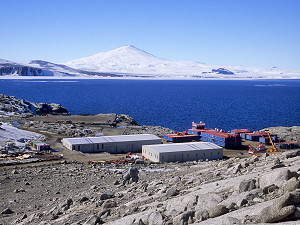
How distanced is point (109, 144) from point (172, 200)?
24793 mm

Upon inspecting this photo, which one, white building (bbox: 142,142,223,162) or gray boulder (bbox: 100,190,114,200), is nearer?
gray boulder (bbox: 100,190,114,200)

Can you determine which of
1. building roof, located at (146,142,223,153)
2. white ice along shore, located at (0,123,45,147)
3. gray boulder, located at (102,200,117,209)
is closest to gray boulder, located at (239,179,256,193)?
gray boulder, located at (102,200,117,209)

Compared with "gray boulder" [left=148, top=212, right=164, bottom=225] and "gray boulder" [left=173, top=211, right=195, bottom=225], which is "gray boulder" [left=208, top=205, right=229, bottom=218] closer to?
"gray boulder" [left=173, top=211, right=195, bottom=225]

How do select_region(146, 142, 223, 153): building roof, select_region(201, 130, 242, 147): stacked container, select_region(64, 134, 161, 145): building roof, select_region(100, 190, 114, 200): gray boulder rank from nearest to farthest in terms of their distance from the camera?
select_region(100, 190, 114, 200): gray boulder < select_region(146, 142, 223, 153): building roof < select_region(64, 134, 161, 145): building roof < select_region(201, 130, 242, 147): stacked container

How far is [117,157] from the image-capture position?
114 feet

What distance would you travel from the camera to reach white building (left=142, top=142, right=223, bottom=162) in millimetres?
33500

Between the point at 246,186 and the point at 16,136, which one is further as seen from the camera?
the point at 16,136

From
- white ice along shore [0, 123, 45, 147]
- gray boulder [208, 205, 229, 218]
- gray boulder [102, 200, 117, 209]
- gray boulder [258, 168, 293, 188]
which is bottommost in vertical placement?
white ice along shore [0, 123, 45, 147]

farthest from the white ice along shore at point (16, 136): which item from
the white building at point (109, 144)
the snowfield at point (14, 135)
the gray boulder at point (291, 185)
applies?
the gray boulder at point (291, 185)

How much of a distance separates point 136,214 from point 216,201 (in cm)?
253

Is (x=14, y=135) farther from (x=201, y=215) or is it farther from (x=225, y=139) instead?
(x=201, y=215)

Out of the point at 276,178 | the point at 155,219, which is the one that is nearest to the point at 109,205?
the point at 155,219

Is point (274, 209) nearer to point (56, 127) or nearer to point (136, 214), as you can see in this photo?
point (136, 214)

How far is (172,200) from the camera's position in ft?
44.4
